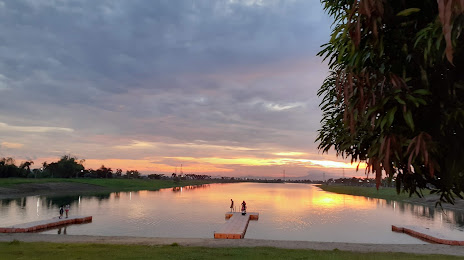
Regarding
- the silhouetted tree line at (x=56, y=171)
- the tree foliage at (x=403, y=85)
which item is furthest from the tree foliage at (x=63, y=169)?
the tree foliage at (x=403, y=85)

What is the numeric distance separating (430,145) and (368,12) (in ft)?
6.93

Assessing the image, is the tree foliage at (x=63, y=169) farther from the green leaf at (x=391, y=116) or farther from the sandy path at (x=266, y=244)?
the green leaf at (x=391, y=116)

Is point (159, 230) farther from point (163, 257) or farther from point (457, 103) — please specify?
point (457, 103)

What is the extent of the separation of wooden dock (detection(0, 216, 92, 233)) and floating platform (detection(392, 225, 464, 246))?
41242 mm

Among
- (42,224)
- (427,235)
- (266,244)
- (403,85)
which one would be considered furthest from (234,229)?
(403,85)

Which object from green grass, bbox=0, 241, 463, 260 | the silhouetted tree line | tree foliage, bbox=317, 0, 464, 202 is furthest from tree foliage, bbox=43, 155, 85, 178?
tree foliage, bbox=317, 0, 464, 202

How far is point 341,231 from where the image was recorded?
43.2 meters

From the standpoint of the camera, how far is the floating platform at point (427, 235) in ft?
104

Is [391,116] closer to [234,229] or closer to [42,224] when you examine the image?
[234,229]

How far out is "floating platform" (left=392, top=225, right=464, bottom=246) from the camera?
31811 mm

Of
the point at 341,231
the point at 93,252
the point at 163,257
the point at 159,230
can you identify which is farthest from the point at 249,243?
the point at 341,231

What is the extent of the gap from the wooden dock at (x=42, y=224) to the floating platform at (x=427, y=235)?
4124 cm

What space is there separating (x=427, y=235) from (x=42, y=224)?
139ft

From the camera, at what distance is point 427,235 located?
36.3m
